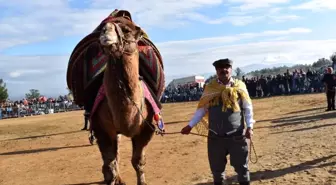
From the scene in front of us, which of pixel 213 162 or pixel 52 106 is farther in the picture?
pixel 52 106

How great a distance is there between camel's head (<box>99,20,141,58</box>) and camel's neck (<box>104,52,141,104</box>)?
133mm

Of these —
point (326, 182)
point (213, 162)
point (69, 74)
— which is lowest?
point (326, 182)

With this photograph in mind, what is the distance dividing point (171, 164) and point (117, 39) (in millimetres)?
4455

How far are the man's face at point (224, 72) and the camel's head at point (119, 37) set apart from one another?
46.4 inches

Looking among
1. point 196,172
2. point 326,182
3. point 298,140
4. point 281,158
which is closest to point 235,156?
point 326,182

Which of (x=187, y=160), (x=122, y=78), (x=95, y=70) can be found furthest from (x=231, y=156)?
(x=187, y=160)

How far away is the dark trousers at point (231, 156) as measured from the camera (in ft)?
17.0

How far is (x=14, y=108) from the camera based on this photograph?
38781 mm

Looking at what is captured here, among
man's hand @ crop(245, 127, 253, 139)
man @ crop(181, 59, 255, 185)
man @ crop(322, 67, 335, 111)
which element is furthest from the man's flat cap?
man @ crop(322, 67, 335, 111)

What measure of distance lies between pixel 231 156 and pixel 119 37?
205 centimetres

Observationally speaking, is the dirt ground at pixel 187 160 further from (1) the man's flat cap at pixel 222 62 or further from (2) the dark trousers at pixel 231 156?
(1) the man's flat cap at pixel 222 62

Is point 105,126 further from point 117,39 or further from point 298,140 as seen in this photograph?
point 298,140

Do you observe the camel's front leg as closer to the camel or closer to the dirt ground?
the camel

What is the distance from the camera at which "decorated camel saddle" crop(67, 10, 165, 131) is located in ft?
22.1
